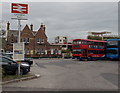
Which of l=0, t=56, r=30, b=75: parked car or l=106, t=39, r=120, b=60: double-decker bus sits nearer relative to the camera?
l=0, t=56, r=30, b=75: parked car

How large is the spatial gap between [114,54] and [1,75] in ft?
77.1

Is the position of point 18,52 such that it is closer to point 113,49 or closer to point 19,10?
point 19,10

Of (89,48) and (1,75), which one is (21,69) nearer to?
(1,75)

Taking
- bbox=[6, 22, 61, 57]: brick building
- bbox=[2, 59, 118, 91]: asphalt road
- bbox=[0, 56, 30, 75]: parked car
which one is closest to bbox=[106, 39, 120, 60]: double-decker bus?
bbox=[2, 59, 118, 91]: asphalt road

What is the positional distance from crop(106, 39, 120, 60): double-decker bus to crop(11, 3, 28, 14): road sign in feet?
71.4

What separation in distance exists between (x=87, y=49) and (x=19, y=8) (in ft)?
61.4

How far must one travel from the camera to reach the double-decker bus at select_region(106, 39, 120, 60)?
27.0m

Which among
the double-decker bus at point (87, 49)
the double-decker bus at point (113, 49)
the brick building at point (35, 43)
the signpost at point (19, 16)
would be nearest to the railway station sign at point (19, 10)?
the signpost at point (19, 16)

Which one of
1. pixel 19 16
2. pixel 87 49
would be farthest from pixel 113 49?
pixel 19 16

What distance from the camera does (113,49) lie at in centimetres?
2759

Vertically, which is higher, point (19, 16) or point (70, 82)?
point (19, 16)

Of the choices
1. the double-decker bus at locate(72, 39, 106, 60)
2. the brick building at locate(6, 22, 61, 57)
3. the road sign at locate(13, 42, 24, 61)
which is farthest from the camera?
the brick building at locate(6, 22, 61, 57)

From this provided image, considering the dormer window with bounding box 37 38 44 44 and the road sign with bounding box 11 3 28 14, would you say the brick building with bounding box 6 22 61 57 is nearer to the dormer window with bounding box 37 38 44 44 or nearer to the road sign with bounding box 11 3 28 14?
the dormer window with bounding box 37 38 44 44

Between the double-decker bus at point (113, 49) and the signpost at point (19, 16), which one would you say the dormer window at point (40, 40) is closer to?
the double-decker bus at point (113, 49)
